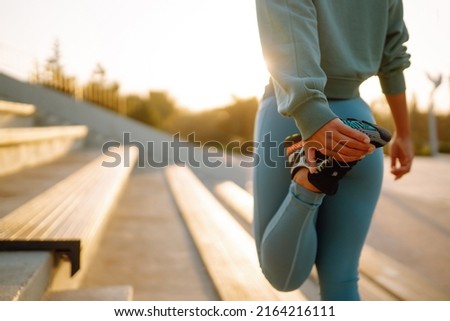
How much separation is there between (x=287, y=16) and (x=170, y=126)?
14435 mm

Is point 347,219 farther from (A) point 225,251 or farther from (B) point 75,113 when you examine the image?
(B) point 75,113

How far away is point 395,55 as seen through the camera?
0.91 m

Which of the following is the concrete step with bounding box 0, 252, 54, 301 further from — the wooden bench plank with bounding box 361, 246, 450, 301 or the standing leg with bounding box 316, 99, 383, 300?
the wooden bench plank with bounding box 361, 246, 450, 301

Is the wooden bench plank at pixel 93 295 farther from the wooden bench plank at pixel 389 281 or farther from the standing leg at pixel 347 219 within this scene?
the wooden bench plank at pixel 389 281

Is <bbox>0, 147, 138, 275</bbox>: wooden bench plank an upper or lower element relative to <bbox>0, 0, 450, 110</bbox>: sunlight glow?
lower

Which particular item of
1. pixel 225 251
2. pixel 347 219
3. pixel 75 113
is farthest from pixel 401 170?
pixel 75 113

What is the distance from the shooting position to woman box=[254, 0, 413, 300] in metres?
0.65

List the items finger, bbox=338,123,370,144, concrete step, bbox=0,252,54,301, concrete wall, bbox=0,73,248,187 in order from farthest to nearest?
concrete wall, bbox=0,73,248,187 < concrete step, bbox=0,252,54,301 < finger, bbox=338,123,370,144

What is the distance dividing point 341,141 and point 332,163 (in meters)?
0.06

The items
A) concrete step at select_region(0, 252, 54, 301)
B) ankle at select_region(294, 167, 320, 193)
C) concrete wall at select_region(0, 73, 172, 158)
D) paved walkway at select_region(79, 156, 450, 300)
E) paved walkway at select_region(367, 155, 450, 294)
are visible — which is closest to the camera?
ankle at select_region(294, 167, 320, 193)

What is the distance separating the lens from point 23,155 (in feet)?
7.47

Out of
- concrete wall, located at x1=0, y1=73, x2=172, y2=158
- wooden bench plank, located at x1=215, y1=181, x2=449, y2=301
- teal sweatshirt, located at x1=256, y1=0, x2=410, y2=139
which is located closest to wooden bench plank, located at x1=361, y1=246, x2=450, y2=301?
wooden bench plank, located at x1=215, y1=181, x2=449, y2=301

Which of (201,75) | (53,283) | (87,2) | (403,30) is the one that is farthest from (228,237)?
(403,30)

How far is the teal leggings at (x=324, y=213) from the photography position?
31.6 inches
